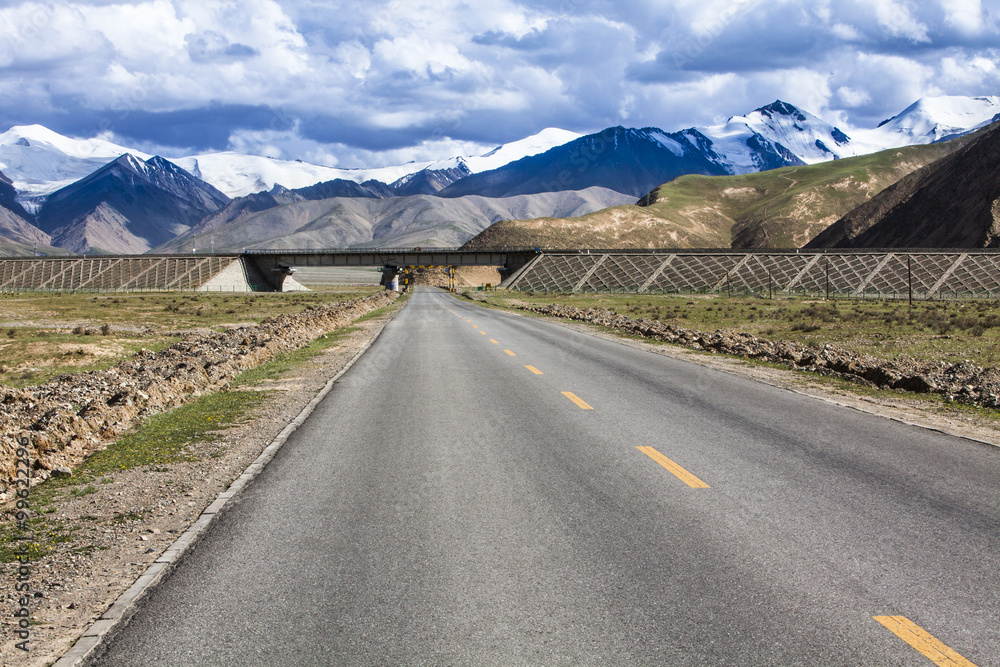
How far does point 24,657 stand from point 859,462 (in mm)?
8329

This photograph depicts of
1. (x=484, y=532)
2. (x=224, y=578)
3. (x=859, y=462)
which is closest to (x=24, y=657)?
(x=224, y=578)

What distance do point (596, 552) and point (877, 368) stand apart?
1345cm

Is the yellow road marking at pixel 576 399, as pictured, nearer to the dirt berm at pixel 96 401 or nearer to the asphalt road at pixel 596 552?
the asphalt road at pixel 596 552

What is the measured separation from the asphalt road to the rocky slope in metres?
131

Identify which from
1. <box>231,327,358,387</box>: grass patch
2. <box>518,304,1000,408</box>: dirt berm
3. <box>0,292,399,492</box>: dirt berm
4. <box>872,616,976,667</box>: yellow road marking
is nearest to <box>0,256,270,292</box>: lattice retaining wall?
<box>231,327,358,387</box>: grass patch

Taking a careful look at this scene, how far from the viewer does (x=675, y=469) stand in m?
8.34

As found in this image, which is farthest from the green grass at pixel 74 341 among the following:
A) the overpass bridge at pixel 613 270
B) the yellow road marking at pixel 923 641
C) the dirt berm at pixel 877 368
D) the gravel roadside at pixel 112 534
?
the overpass bridge at pixel 613 270

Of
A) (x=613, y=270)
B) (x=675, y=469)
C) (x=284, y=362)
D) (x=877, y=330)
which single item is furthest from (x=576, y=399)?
(x=613, y=270)

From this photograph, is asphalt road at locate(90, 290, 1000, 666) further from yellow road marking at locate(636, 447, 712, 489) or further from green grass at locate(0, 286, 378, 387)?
green grass at locate(0, 286, 378, 387)

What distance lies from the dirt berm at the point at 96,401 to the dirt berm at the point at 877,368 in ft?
47.2

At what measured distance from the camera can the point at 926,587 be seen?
5109mm

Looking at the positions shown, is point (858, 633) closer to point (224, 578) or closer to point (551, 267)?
point (224, 578)

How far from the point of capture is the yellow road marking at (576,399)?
41.4 feet

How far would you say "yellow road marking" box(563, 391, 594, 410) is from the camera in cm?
1263
